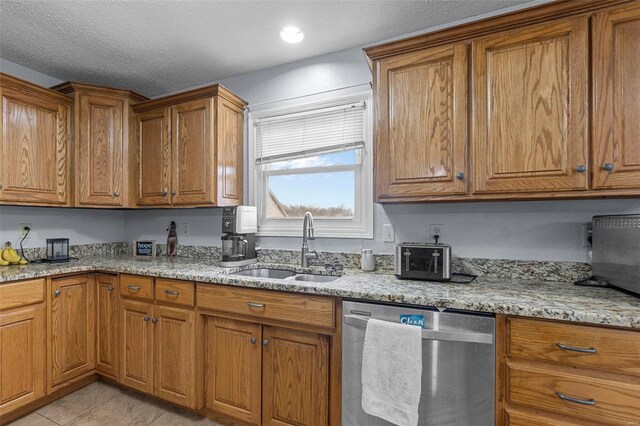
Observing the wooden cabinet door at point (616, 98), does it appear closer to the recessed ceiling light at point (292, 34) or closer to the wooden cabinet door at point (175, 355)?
the recessed ceiling light at point (292, 34)

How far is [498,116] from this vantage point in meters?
1.63

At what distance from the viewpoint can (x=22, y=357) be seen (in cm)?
204

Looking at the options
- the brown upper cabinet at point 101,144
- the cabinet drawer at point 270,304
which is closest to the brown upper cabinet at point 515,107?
the cabinet drawer at point 270,304

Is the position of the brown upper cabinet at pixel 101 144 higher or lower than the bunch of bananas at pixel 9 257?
higher

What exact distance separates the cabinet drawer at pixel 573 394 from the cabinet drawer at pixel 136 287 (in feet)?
7.12

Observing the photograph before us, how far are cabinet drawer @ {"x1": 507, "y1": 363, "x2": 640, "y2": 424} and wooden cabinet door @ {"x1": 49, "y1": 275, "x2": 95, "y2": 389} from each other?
279 centimetres

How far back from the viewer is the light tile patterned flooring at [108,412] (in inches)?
79.9

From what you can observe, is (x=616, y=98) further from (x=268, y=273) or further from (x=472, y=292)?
(x=268, y=273)

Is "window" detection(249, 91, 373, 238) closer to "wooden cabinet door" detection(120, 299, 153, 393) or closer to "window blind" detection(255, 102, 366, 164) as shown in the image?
"window blind" detection(255, 102, 366, 164)

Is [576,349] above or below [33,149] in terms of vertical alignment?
below

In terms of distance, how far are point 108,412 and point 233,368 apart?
3.33ft

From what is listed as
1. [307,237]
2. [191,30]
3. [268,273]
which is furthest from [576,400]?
[191,30]

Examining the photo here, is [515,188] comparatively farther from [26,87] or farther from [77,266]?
[26,87]

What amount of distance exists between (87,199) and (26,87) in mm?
904
